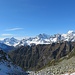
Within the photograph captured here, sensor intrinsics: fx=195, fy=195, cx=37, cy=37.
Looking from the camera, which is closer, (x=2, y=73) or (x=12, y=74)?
(x=2, y=73)

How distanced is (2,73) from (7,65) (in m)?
11.7

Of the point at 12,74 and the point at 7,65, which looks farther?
the point at 7,65

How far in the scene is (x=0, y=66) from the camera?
216 feet

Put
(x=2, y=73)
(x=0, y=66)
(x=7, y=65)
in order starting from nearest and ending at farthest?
1. (x=2, y=73)
2. (x=0, y=66)
3. (x=7, y=65)

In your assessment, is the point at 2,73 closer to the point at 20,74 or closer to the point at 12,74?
the point at 12,74

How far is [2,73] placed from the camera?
59.7m

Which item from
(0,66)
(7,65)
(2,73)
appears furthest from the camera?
(7,65)

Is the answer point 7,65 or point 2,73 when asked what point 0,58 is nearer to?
point 7,65

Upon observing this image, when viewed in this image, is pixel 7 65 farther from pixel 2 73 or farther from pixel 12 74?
pixel 2 73

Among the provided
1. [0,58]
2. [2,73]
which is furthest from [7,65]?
[2,73]

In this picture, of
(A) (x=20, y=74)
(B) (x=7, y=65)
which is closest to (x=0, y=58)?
(B) (x=7, y=65)

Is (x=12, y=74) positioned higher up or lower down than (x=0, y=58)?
lower down

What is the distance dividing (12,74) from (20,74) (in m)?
7.42

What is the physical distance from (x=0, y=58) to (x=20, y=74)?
9736 mm
